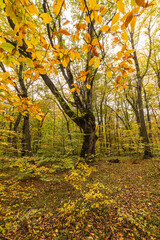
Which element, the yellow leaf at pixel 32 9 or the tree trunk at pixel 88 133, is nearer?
the yellow leaf at pixel 32 9

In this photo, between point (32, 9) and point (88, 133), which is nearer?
point (32, 9)

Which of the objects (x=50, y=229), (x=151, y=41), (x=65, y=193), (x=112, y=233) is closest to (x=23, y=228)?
(x=50, y=229)

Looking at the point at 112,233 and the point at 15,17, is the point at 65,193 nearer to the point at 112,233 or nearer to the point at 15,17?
the point at 112,233

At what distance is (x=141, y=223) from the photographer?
243cm

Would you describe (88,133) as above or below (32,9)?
below

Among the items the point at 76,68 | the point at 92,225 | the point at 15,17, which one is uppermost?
the point at 76,68

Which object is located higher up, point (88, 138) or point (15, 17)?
point (15, 17)

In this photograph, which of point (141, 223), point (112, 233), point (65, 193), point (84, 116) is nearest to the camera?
point (112, 233)

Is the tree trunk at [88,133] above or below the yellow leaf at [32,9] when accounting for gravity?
below

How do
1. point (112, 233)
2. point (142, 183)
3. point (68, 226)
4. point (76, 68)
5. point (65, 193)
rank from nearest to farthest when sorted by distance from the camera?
1. point (112, 233)
2. point (68, 226)
3. point (65, 193)
4. point (142, 183)
5. point (76, 68)

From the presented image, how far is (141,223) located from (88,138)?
12.6 ft

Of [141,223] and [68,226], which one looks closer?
[141,223]

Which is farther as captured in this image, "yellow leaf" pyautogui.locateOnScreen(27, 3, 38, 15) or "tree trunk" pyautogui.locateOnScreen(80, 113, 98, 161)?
"tree trunk" pyautogui.locateOnScreen(80, 113, 98, 161)

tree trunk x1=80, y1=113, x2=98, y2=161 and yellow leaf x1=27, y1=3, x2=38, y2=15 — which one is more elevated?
yellow leaf x1=27, y1=3, x2=38, y2=15
